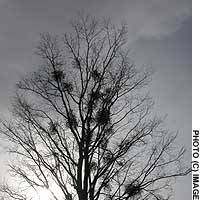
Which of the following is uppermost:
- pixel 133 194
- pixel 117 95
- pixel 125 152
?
pixel 117 95

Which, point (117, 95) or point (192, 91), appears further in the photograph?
point (117, 95)

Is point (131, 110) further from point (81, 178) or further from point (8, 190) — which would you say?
point (8, 190)

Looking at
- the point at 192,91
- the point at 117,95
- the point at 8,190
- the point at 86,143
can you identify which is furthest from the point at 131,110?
the point at 8,190

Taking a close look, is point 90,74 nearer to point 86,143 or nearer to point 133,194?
point 86,143

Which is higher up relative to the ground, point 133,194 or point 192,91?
point 192,91

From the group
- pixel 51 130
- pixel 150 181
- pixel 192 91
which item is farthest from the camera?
pixel 51 130

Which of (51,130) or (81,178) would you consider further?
(51,130)

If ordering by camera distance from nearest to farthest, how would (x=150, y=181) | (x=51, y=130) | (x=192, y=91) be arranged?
1. (x=192, y=91)
2. (x=150, y=181)
3. (x=51, y=130)

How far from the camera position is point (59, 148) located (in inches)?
481

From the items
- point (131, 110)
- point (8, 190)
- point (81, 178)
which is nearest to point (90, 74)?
point (131, 110)

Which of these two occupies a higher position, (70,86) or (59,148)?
(70,86)

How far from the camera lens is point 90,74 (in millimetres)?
13188

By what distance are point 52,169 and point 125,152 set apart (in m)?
2.51

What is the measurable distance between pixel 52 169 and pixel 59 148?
2.42 ft
